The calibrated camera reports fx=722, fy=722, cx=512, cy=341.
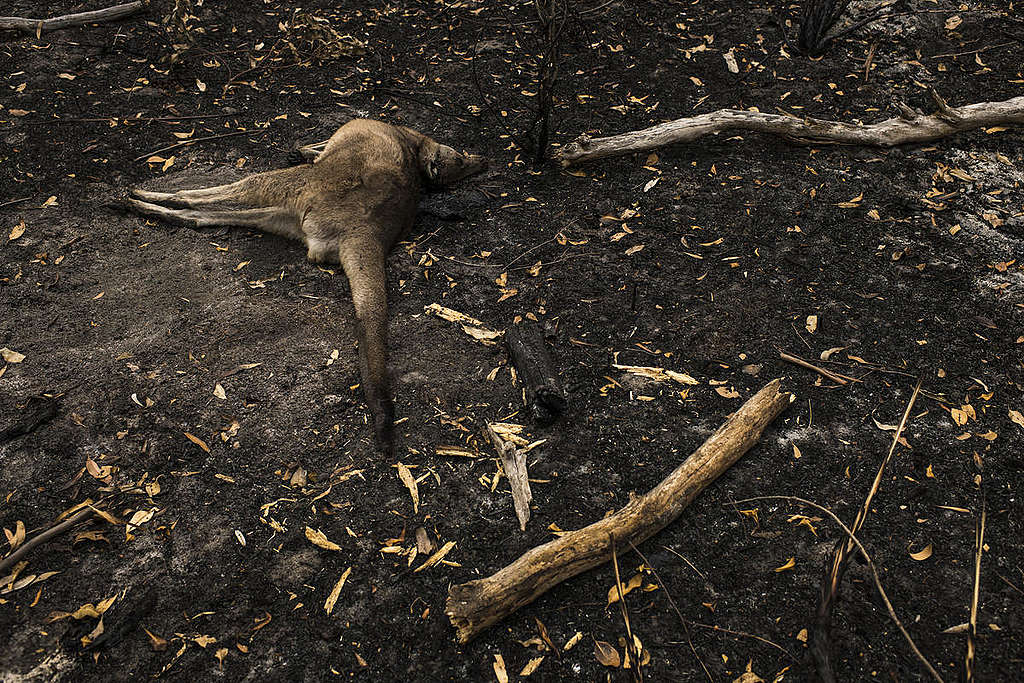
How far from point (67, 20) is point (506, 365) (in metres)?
6.20

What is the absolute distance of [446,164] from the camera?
5516 mm

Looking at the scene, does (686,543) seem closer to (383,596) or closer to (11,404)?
(383,596)

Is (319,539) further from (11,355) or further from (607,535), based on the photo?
(11,355)

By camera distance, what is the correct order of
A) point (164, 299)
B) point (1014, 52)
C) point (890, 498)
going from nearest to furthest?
point (890, 498) → point (164, 299) → point (1014, 52)

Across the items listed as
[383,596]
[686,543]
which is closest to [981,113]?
[686,543]

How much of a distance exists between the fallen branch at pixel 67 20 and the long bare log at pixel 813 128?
4.98 meters

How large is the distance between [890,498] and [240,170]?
4.96 metres

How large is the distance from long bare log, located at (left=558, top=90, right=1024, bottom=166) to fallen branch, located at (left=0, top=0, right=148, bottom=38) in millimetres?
4978

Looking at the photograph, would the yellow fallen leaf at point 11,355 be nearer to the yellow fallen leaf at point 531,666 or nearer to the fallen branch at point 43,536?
the fallen branch at point 43,536

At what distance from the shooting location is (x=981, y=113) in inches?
217

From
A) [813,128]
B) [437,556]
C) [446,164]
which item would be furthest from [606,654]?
[813,128]

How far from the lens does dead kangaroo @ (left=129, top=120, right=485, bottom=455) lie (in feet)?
14.8

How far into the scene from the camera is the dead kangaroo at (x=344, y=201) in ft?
14.8

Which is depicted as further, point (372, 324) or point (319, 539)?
point (372, 324)
